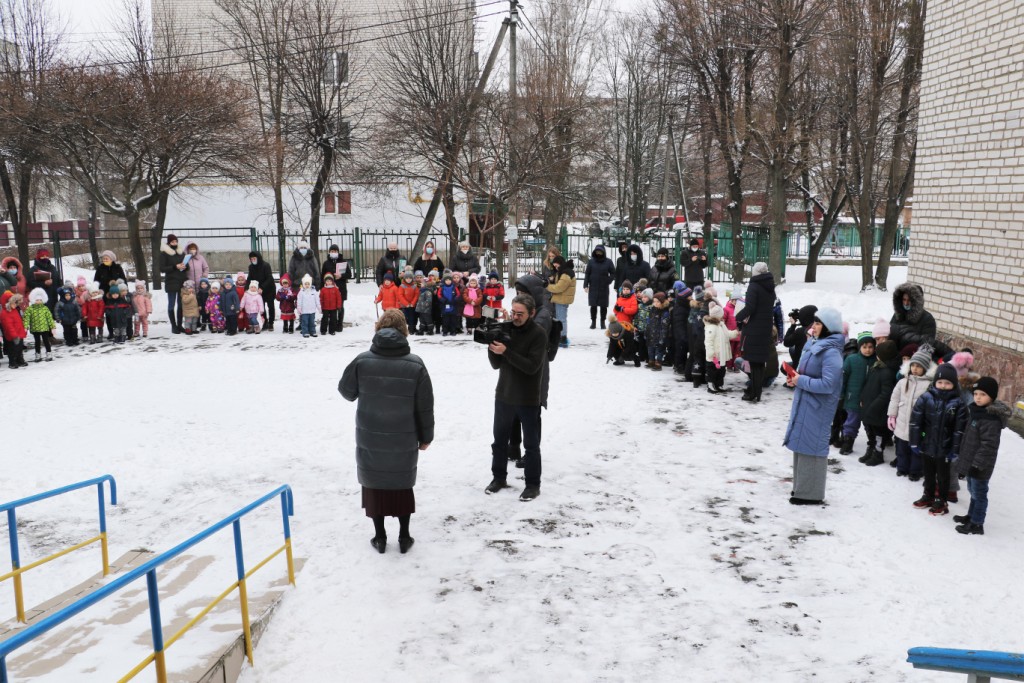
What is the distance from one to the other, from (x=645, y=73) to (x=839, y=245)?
1381cm

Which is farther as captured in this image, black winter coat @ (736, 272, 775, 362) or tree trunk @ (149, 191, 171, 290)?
tree trunk @ (149, 191, 171, 290)

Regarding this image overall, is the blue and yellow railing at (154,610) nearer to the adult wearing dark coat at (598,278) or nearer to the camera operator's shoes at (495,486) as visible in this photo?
the camera operator's shoes at (495,486)

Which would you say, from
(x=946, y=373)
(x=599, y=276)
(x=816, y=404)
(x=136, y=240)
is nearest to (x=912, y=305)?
(x=946, y=373)

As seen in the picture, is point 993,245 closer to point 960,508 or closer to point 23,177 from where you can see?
point 960,508

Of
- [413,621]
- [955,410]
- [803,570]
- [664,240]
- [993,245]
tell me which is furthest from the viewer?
[664,240]

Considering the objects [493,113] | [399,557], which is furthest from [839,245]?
[399,557]

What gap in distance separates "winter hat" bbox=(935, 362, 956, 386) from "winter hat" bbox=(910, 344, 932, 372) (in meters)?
0.50

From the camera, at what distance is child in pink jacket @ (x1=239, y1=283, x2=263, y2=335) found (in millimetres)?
15641

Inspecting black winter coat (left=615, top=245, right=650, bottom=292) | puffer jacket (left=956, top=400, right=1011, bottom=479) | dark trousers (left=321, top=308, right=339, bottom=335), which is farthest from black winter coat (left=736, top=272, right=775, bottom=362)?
dark trousers (left=321, top=308, right=339, bottom=335)

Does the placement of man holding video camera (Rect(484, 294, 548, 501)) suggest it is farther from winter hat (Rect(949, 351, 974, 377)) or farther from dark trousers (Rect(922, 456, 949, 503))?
winter hat (Rect(949, 351, 974, 377))

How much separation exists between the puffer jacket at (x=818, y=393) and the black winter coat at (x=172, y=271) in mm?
12733

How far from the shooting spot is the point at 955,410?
645cm

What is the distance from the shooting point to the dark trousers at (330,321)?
1549 cm

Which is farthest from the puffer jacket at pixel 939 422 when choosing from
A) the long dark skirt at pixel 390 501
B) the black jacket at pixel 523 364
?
the long dark skirt at pixel 390 501
